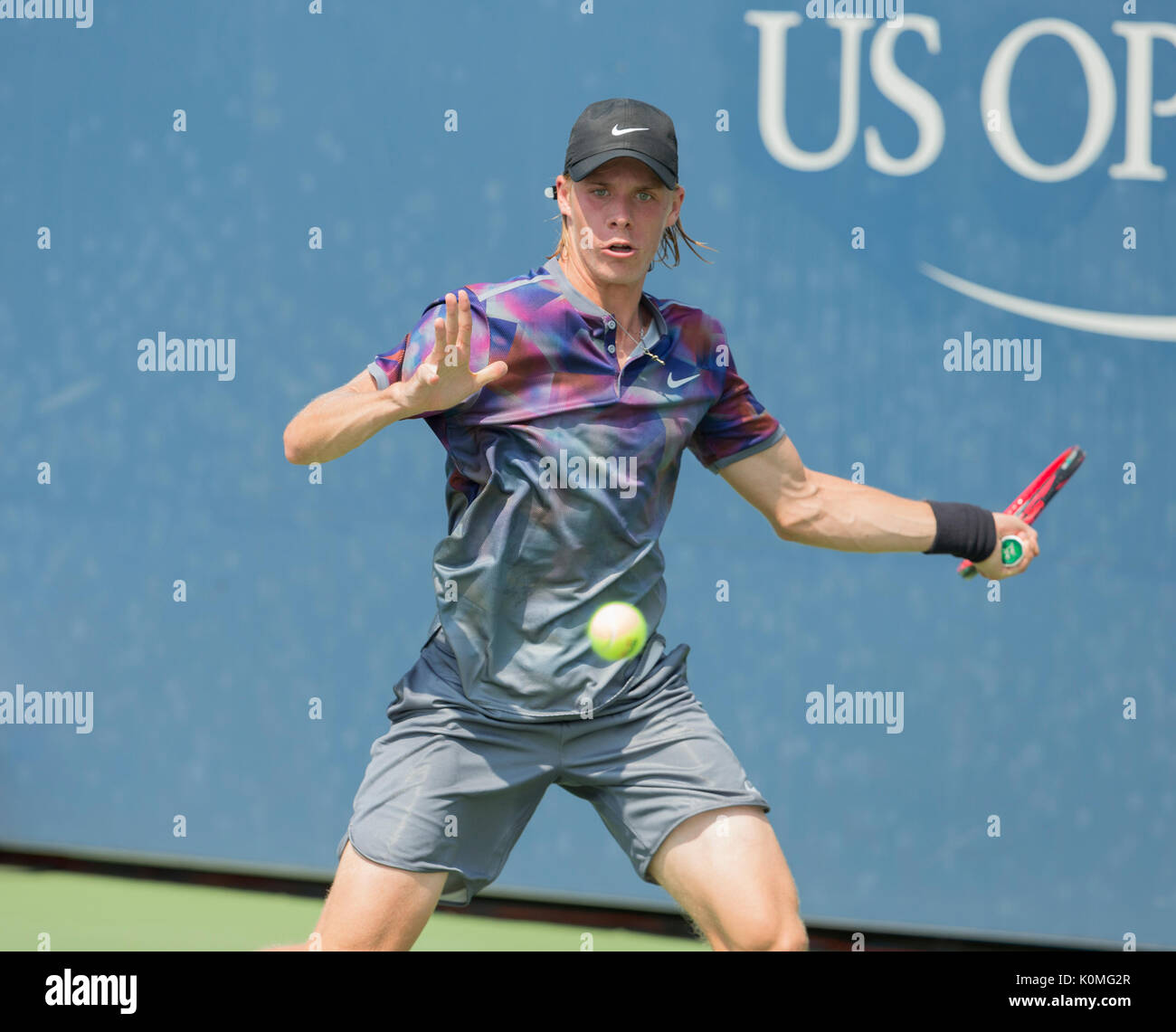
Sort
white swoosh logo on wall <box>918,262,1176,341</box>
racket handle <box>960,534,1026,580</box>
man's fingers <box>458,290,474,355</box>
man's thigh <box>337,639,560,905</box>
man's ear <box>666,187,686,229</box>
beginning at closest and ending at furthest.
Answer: man's fingers <box>458,290,474,355</box>, man's thigh <box>337,639,560,905</box>, man's ear <box>666,187,686,229</box>, racket handle <box>960,534,1026,580</box>, white swoosh logo on wall <box>918,262,1176,341</box>

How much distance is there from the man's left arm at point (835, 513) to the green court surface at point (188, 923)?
1.87 metres

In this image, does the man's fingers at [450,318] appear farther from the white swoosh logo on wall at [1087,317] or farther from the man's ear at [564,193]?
the white swoosh logo on wall at [1087,317]

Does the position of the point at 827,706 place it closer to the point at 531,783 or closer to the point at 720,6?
the point at 531,783

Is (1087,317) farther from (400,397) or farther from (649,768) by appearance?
(400,397)

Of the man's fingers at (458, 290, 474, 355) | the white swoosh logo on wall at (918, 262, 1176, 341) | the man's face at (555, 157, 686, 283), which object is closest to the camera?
the man's fingers at (458, 290, 474, 355)

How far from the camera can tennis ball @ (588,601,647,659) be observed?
108 inches

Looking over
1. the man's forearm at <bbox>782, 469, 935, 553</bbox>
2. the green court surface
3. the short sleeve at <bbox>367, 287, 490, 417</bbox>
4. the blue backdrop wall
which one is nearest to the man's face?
the short sleeve at <bbox>367, 287, 490, 417</bbox>

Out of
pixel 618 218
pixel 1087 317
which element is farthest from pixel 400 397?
pixel 1087 317

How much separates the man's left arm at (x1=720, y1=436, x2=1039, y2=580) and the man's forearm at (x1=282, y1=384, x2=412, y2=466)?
0.83m


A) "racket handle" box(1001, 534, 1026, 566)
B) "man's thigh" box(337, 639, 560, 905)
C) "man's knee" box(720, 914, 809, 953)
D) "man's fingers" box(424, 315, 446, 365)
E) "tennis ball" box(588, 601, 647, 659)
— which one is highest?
"man's fingers" box(424, 315, 446, 365)

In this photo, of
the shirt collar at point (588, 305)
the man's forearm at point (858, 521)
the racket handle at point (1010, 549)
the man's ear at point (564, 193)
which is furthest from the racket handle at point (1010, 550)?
the man's ear at point (564, 193)

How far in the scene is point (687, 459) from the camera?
14.9 ft

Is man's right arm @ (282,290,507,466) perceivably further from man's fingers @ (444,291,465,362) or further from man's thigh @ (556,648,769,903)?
man's thigh @ (556,648,769,903)
